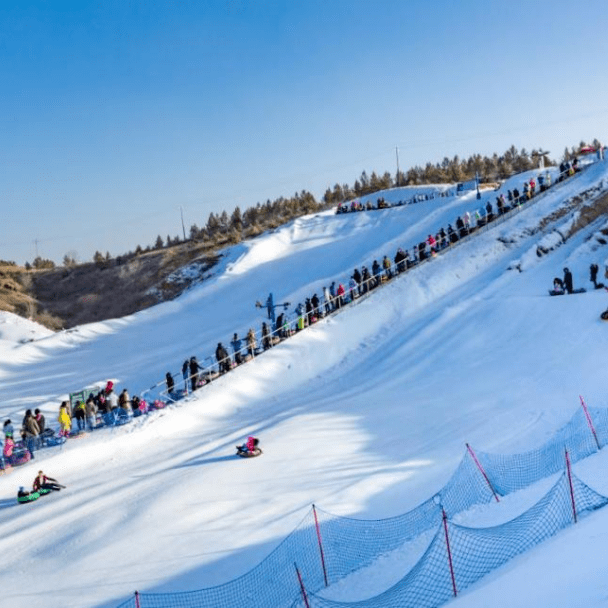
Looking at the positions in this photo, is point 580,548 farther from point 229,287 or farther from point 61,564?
point 229,287

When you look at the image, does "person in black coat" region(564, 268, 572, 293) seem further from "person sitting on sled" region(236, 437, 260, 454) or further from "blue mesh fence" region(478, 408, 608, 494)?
"person sitting on sled" region(236, 437, 260, 454)

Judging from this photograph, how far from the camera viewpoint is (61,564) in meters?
10.8

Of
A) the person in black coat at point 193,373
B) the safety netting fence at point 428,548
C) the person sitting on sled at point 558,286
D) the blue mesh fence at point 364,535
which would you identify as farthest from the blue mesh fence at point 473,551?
the person sitting on sled at point 558,286

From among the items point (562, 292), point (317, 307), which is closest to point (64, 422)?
point (317, 307)

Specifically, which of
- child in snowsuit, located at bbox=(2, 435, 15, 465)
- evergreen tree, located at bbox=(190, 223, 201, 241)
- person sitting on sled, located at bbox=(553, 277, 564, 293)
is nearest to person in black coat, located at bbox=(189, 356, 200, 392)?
child in snowsuit, located at bbox=(2, 435, 15, 465)

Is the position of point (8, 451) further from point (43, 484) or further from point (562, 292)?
point (562, 292)

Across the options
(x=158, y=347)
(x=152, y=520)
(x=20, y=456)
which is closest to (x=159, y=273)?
(x=158, y=347)

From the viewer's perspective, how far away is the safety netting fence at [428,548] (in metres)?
8.05

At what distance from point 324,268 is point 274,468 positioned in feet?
92.1

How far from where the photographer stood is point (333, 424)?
53.7 ft

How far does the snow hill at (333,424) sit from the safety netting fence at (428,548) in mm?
387

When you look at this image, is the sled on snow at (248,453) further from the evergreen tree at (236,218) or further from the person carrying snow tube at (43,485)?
the evergreen tree at (236,218)

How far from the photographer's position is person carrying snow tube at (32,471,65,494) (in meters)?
14.3

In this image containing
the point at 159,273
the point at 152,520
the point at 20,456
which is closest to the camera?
the point at 152,520
